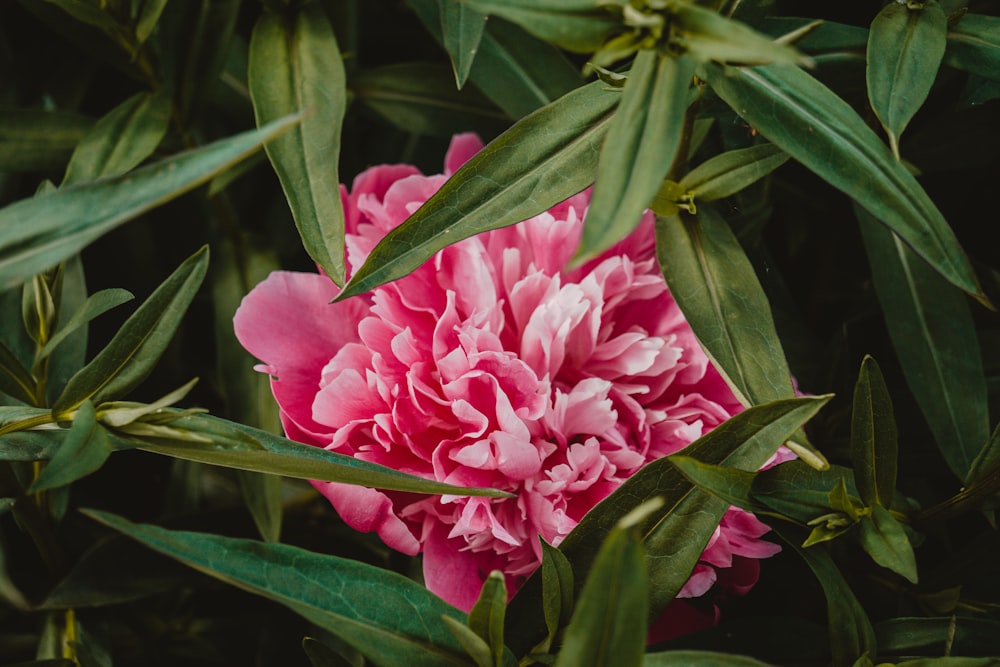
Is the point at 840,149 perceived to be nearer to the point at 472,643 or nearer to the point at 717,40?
the point at 717,40

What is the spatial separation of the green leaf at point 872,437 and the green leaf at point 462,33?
0.26 meters

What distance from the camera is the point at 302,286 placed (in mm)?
509

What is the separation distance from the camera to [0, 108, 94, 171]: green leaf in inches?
22.7

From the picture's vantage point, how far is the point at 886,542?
0.44 meters

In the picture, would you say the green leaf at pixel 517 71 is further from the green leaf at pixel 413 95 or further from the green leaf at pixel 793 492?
the green leaf at pixel 793 492

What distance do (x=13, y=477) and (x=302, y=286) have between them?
0.18m

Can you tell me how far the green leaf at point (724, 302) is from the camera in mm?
456

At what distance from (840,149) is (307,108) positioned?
27 centimetres

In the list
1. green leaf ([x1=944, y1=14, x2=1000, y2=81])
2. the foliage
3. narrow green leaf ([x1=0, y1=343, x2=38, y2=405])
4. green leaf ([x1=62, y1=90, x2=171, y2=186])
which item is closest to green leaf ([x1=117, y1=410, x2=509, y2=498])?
the foliage

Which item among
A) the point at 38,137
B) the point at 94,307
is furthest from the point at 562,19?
the point at 38,137

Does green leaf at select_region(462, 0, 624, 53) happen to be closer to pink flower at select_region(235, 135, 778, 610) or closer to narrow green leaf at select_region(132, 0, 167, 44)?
pink flower at select_region(235, 135, 778, 610)

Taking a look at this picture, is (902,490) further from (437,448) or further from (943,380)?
(437,448)

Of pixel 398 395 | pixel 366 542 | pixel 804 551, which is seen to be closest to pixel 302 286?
pixel 398 395

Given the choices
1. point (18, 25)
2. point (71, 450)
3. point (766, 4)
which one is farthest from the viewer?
point (18, 25)
